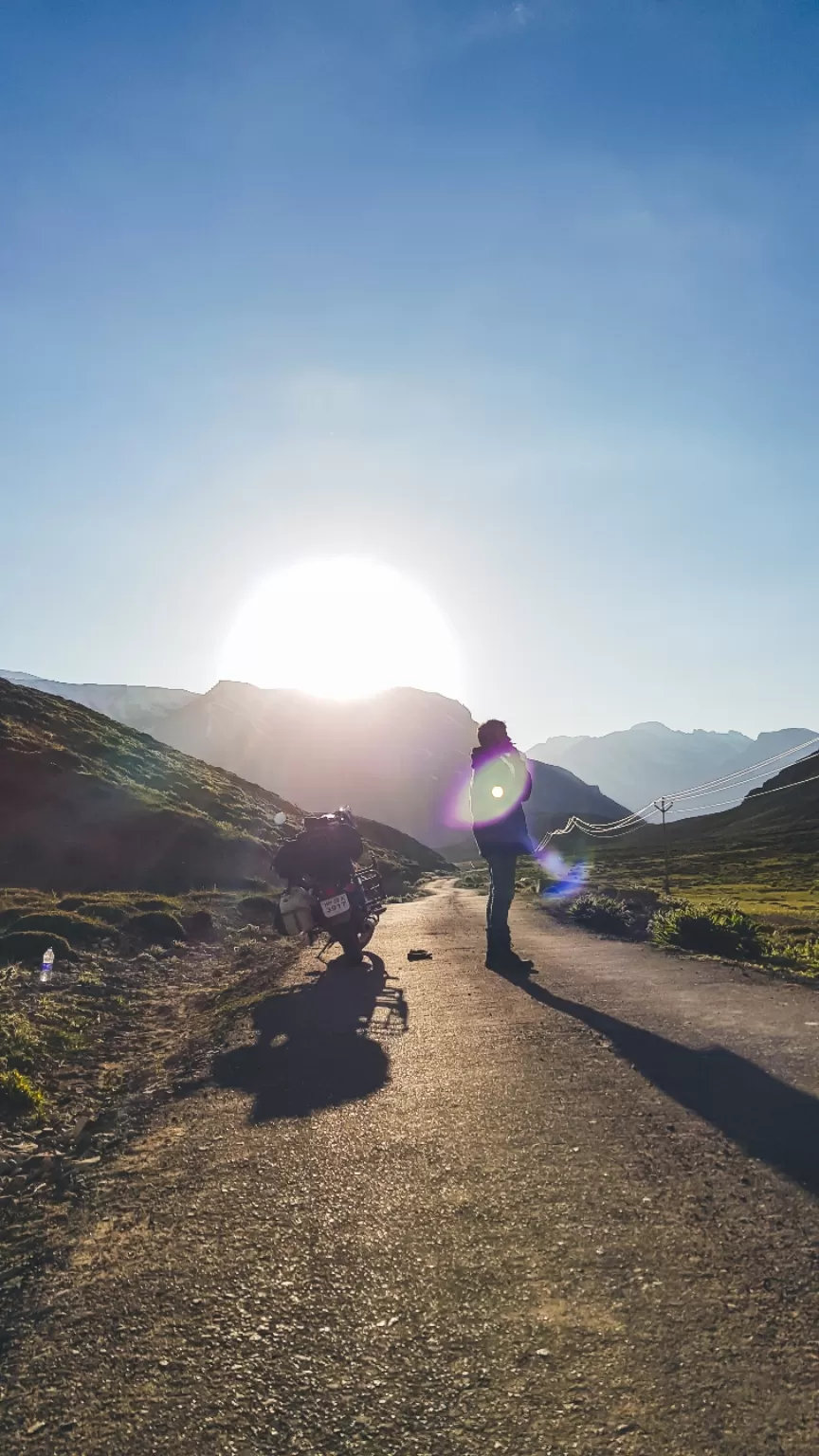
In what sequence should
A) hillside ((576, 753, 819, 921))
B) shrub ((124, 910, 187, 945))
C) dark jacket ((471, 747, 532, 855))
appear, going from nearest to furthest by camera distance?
dark jacket ((471, 747, 532, 855)) < shrub ((124, 910, 187, 945)) < hillside ((576, 753, 819, 921))

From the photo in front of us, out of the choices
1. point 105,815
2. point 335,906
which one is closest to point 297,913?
point 335,906

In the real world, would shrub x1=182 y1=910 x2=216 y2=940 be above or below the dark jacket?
below

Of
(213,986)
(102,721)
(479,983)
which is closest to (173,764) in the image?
(102,721)

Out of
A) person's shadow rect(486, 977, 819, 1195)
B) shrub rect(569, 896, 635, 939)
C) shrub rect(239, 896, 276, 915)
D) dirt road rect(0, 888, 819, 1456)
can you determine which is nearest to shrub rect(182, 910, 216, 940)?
shrub rect(239, 896, 276, 915)

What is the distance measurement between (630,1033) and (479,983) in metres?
3.20

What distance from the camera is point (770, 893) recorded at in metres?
43.7

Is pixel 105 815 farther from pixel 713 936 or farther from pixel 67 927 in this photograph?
pixel 713 936

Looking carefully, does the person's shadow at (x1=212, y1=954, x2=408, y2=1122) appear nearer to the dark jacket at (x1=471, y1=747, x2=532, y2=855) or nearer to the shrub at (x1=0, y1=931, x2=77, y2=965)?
the dark jacket at (x1=471, y1=747, x2=532, y2=855)

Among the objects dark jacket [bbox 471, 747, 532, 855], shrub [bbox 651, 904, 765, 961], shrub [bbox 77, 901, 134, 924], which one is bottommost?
shrub [bbox 77, 901, 134, 924]

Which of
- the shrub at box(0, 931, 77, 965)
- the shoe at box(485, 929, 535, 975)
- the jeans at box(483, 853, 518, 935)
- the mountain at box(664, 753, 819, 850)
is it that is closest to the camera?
the shoe at box(485, 929, 535, 975)

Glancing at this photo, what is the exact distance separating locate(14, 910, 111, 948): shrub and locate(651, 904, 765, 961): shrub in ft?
31.3

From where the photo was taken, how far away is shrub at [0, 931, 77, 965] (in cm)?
1238

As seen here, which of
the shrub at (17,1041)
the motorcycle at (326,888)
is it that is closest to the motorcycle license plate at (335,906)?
the motorcycle at (326,888)

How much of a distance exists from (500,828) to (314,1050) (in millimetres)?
4824
